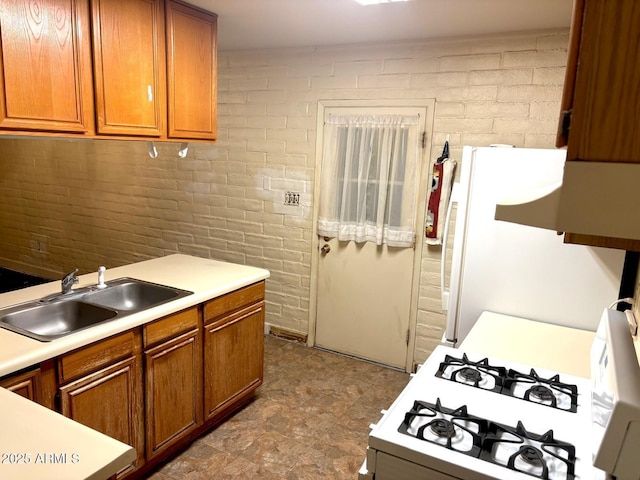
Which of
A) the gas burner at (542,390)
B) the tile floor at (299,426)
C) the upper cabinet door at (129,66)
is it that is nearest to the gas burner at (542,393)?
the gas burner at (542,390)

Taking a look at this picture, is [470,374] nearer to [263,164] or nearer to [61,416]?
[61,416]

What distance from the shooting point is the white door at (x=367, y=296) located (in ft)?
11.8

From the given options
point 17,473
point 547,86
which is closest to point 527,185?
point 547,86

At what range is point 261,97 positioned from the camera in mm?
3932

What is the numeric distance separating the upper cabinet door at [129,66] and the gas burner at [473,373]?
1957 millimetres

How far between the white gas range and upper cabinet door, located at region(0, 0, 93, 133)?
1.90 meters

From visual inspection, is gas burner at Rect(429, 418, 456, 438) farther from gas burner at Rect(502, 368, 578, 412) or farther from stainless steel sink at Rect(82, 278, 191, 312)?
stainless steel sink at Rect(82, 278, 191, 312)

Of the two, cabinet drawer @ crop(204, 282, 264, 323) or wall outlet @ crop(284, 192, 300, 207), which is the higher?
wall outlet @ crop(284, 192, 300, 207)

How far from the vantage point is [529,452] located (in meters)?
1.26

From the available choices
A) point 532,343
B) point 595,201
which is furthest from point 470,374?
point 595,201

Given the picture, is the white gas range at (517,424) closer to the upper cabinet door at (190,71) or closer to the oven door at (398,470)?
the oven door at (398,470)

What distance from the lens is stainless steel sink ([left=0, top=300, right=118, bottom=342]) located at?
83.0 inches

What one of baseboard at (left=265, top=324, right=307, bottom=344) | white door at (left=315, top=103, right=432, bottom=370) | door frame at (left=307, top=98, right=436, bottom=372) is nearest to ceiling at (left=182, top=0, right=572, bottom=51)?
door frame at (left=307, top=98, right=436, bottom=372)

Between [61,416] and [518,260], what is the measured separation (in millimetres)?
2003
